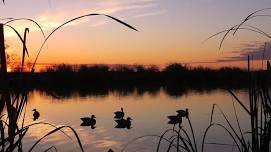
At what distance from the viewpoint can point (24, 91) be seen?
154cm

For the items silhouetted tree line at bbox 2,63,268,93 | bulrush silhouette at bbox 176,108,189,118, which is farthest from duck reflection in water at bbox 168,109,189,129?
silhouetted tree line at bbox 2,63,268,93

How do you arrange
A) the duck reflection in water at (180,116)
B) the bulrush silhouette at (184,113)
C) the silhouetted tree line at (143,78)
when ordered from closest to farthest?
the bulrush silhouette at (184,113), the duck reflection in water at (180,116), the silhouetted tree line at (143,78)

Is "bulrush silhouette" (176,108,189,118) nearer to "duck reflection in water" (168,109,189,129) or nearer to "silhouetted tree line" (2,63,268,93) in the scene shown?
"duck reflection in water" (168,109,189,129)

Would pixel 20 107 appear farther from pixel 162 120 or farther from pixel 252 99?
pixel 162 120

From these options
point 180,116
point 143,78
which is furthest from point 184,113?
point 143,78

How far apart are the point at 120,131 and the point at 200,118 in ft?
16.0

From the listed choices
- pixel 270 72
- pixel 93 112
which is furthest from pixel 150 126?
pixel 270 72

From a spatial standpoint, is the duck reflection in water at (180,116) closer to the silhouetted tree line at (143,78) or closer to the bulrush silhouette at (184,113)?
the bulrush silhouette at (184,113)

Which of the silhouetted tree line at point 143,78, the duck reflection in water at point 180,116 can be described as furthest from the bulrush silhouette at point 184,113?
the silhouetted tree line at point 143,78

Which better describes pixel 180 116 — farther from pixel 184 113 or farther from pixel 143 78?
pixel 143 78

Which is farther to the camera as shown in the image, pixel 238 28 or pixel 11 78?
pixel 238 28

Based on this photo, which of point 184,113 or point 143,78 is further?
point 143,78

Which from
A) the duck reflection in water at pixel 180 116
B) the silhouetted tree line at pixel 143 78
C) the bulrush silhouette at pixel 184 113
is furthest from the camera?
the silhouetted tree line at pixel 143 78

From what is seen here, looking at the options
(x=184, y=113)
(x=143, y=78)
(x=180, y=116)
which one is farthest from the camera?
(x=143, y=78)
